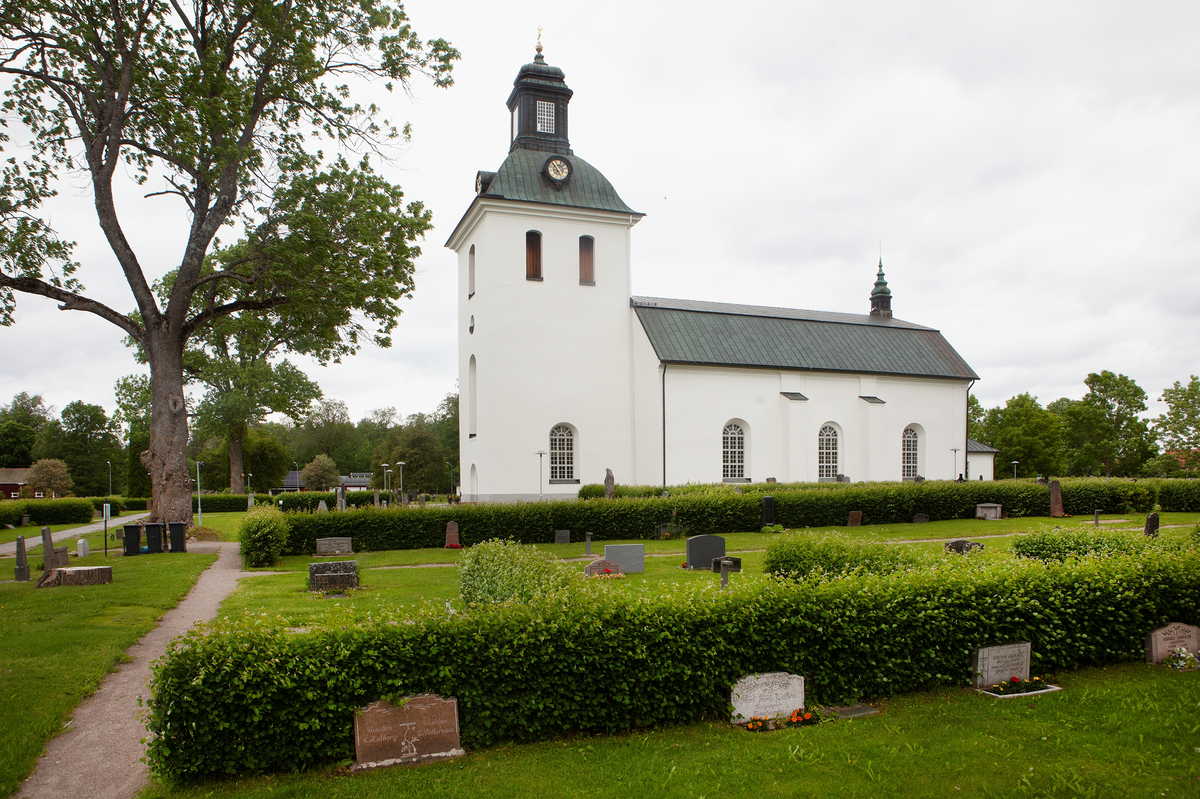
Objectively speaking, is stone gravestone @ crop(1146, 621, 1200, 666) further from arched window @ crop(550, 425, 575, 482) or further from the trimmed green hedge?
arched window @ crop(550, 425, 575, 482)

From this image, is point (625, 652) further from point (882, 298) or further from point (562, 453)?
point (882, 298)

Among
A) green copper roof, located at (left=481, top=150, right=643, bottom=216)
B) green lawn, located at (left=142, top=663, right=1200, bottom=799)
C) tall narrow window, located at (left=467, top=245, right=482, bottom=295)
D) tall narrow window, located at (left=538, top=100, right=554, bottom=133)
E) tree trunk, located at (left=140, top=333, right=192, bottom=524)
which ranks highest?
tall narrow window, located at (left=538, top=100, right=554, bottom=133)

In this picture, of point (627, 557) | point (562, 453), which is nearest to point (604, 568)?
point (627, 557)

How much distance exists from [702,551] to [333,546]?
9810mm

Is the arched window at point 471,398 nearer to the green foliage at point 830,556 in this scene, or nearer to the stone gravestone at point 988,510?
the stone gravestone at point 988,510

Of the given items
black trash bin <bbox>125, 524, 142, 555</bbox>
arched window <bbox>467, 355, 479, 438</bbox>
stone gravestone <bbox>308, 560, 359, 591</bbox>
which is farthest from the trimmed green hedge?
arched window <bbox>467, 355, 479, 438</bbox>

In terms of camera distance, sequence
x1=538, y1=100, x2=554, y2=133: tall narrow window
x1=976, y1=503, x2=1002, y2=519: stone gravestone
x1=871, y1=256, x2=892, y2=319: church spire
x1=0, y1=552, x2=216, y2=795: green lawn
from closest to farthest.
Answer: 1. x1=0, y1=552, x2=216, y2=795: green lawn
2. x1=976, y1=503, x2=1002, y2=519: stone gravestone
3. x1=538, y1=100, x2=554, y2=133: tall narrow window
4. x1=871, y1=256, x2=892, y2=319: church spire

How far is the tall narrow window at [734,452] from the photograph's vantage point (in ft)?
96.9

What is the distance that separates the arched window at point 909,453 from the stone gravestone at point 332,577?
93.4 ft

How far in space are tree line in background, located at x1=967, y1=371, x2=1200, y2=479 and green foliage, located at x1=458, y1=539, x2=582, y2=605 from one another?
63.0 metres

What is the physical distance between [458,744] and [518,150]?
1027 inches

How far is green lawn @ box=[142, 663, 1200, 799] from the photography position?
4.57 meters

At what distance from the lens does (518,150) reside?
91.1ft

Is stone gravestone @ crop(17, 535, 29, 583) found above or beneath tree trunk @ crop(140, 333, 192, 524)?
beneath
